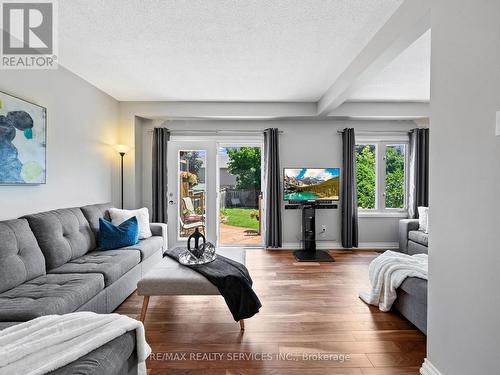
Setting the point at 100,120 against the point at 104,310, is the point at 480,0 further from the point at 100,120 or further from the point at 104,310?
the point at 100,120

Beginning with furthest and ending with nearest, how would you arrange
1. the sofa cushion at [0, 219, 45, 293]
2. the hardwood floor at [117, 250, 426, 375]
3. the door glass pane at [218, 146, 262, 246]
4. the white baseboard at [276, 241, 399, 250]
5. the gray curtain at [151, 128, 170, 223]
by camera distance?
the door glass pane at [218, 146, 262, 246] < the white baseboard at [276, 241, 399, 250] < the gray curtain at [151, 128, 170, 223] < the sofa cushion at [0, 219, 45, 293] < the hardwood floor at [117, 250, 426, 375]

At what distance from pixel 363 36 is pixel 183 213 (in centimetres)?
403

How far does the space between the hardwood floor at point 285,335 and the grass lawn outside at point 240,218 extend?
88.1 inches

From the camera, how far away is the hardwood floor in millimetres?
1986

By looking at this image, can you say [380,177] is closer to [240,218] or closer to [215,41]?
[240,218]

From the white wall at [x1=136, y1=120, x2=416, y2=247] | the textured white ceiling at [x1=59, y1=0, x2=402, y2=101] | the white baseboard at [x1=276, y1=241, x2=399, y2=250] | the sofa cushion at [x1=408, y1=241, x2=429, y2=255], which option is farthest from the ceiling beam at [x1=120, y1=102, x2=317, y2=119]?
the sofa cushion at [x1=408, y1=241, x2=429, y2=255]

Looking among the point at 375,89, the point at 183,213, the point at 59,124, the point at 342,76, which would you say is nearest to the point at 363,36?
the point at 342,76

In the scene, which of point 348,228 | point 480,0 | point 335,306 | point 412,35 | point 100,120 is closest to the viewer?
point 480,0

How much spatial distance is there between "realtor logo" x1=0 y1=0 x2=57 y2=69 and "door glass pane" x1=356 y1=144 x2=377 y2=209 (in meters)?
4.94

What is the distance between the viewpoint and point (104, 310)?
8.37 ft

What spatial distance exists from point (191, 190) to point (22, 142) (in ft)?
9.52

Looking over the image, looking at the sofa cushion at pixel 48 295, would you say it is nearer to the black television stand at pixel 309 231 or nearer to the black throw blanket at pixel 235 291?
the black throw blanket at pixel 235 291

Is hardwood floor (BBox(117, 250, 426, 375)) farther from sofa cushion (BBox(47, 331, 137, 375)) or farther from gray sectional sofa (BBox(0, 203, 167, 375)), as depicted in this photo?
sofa cushion (BBox(47, 331, 137, 375))

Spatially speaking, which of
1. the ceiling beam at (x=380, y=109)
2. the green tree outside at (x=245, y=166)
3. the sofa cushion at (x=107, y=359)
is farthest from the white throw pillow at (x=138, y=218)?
the ceiling beam at (x=380, y=109)
